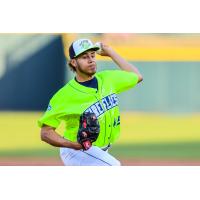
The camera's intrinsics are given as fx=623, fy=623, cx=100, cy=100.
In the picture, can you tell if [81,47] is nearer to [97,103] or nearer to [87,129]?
[97,103]

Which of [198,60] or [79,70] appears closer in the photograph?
[79,70]

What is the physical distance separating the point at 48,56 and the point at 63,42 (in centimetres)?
82

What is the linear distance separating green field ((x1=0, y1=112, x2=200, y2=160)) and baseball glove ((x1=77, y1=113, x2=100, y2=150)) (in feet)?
8.63

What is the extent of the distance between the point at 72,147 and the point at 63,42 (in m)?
3.12

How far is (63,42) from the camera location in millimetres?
7902

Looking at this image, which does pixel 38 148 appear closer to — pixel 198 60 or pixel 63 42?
pixel 63 42

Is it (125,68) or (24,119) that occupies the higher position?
(24,119)

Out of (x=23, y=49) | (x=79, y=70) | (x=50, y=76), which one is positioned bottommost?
(x=79, y=70)

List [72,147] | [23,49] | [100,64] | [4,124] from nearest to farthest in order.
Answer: [72,147] → [100,64] → [4,124] → [23,49]

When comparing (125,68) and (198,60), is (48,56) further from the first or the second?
(125,68)

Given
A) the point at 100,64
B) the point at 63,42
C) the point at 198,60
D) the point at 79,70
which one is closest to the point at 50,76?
the point at 63,42

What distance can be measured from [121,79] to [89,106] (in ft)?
1.19

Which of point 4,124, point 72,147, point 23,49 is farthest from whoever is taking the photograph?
point 23,49

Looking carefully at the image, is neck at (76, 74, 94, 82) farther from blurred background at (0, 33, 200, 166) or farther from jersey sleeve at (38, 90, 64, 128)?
blurred background at (0, 33, 200, 166)
